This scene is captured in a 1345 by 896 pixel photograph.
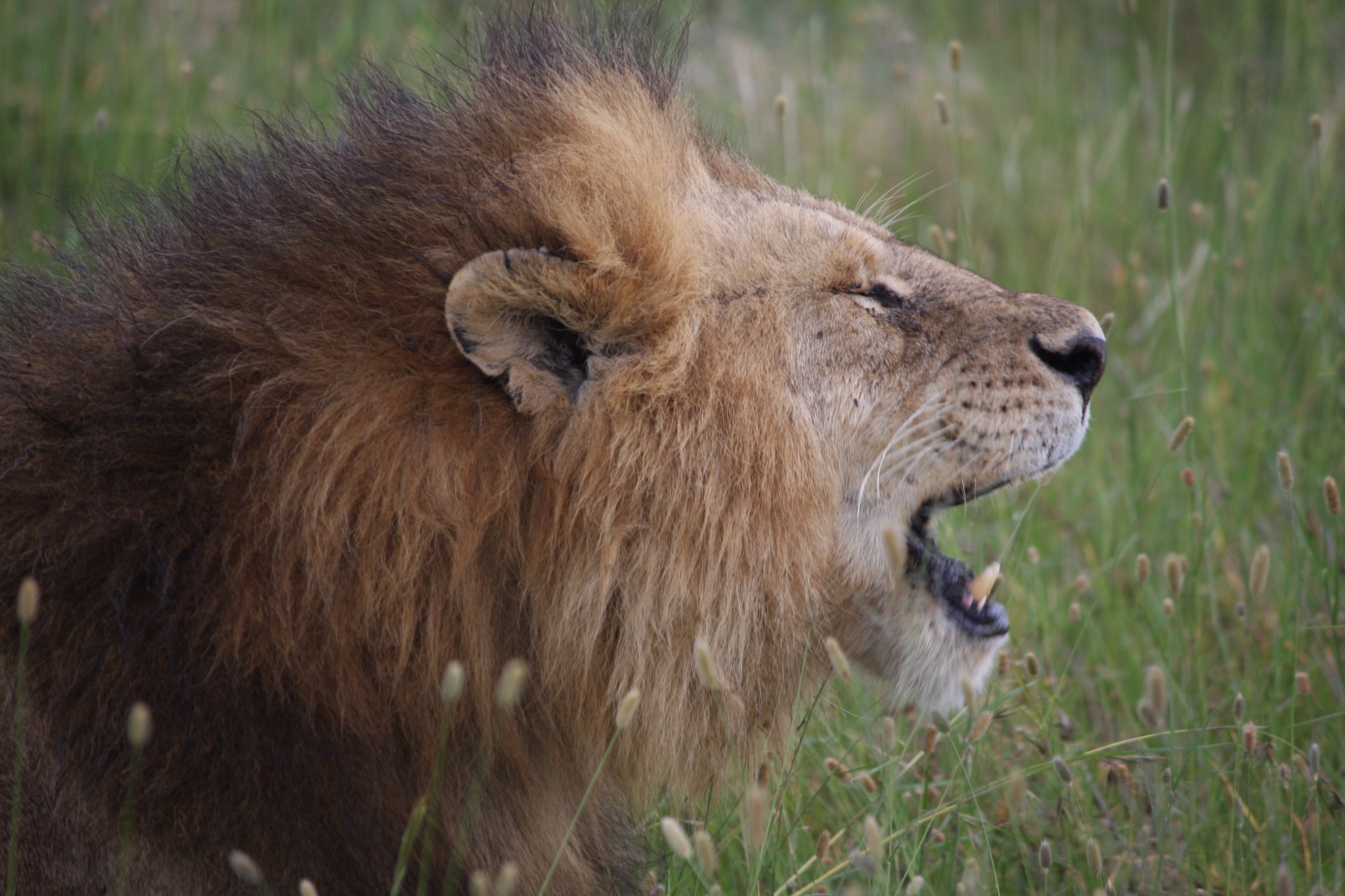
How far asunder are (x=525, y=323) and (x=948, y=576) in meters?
1.12

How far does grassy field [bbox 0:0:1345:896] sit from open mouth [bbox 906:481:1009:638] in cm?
23

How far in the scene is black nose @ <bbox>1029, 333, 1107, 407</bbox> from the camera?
104 inches

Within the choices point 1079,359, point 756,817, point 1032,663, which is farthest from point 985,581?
point 1032,663

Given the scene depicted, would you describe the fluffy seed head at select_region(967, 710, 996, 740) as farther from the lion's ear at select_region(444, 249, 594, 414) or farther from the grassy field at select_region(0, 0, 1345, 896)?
the lion's ear at select_region(444, 249, 594, 414)

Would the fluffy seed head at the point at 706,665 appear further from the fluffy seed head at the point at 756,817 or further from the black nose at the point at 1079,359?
the black nose at the point at 1079,359

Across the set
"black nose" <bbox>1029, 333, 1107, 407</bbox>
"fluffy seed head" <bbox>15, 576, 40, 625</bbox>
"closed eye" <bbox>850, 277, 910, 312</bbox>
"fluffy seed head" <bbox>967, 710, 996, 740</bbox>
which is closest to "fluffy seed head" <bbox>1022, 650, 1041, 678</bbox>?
"fluffy seed head" <bbox>967, 710, 996, 740</bbox>

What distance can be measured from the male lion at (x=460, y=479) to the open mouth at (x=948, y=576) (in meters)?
0.01

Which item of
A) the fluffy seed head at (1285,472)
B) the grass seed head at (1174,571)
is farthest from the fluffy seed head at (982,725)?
the fluffy seed head at (1285,472)

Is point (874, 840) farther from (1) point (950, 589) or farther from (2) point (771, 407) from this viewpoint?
(1) point (950, 589)

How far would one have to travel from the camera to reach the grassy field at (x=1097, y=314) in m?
2.86

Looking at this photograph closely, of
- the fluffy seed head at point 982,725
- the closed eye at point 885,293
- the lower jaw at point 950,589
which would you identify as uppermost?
the closed eye at point 885,293

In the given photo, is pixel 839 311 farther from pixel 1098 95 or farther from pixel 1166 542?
pixel 1098 95

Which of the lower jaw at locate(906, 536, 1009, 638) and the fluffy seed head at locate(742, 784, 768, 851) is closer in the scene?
the fluffy seed head at locate(742, 784, 768, 851)

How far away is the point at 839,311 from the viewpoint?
8.61ft
